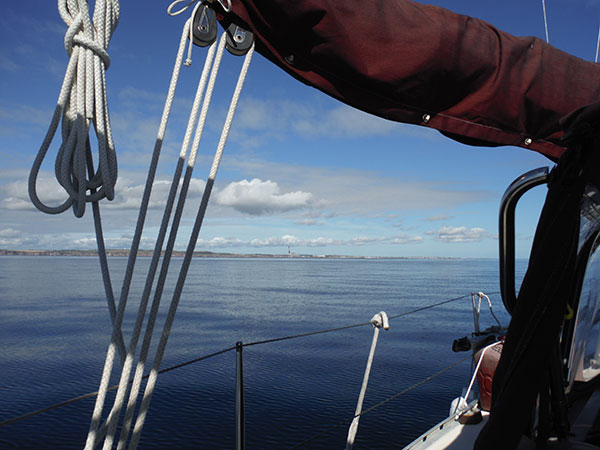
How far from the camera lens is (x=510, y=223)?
153cm

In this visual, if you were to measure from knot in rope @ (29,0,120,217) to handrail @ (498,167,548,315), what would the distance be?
4.28 feet

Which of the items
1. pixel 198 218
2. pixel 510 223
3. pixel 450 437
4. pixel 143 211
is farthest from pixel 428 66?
pixel 450 437

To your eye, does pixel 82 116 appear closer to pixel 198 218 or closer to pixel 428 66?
pixel 198 218

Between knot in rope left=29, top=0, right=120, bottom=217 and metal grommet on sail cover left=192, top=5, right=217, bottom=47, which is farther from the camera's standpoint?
metal grommet on sail cover left=192, top=5, right=217, bottom=47

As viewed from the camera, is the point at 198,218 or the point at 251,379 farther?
the point at 251,379

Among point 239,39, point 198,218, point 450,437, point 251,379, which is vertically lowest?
point 251,379

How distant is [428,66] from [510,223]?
63 cm

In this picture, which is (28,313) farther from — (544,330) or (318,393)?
(544,330)

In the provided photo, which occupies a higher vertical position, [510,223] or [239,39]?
[239,39]

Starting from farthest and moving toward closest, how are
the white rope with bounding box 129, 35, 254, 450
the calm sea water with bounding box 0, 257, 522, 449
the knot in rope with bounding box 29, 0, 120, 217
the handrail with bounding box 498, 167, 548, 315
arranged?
the calm sea water with bounding box 0, 257, 522, 449, the white rope with bounding box 129, 35, 254, 450, the handrail with bounding box 498, 167, 548, 315, the knot in rope with bounding box 29, 0, 120, 217

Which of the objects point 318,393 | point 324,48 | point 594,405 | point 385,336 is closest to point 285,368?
point 318,393

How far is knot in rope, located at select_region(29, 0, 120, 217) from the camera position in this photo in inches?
51.3

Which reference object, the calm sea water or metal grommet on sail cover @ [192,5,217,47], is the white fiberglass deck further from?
the calm sea water

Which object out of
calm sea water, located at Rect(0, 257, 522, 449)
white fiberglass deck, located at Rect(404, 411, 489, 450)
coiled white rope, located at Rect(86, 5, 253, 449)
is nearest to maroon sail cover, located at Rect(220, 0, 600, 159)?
coiled white rope, located at Rect(86, 5, 253, 449)
